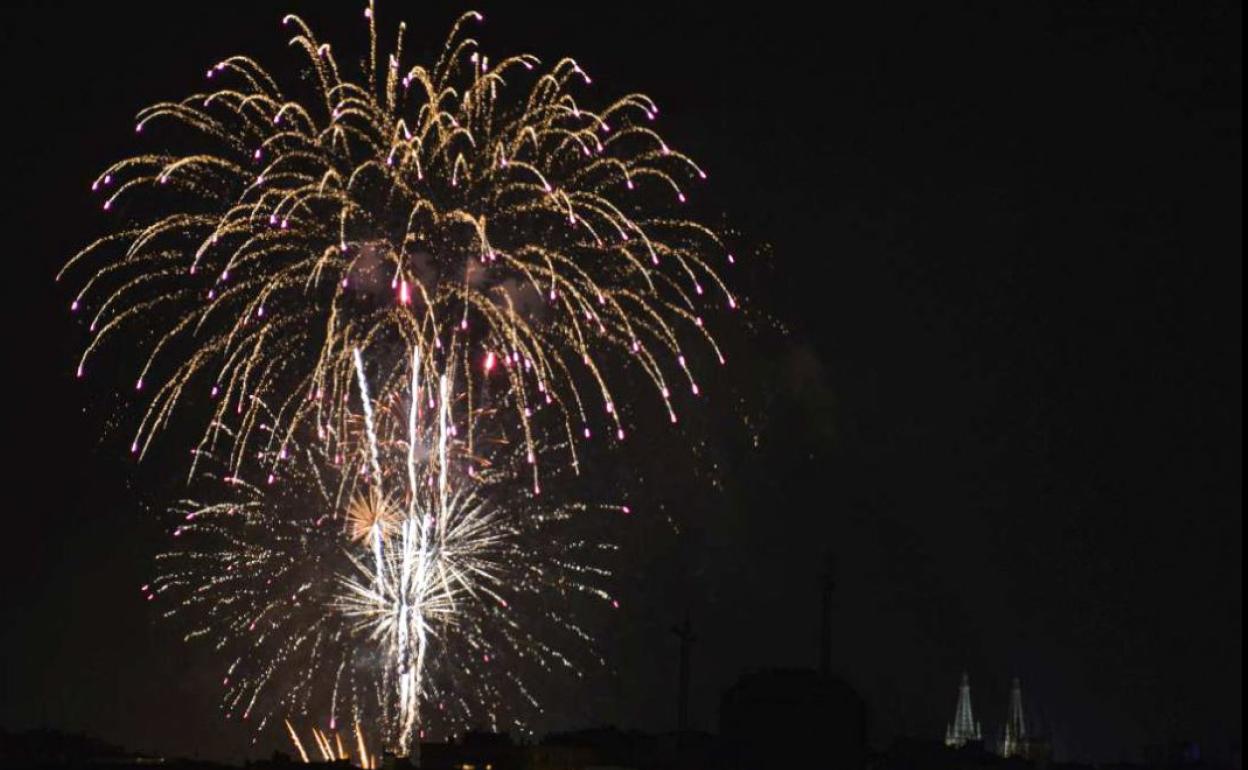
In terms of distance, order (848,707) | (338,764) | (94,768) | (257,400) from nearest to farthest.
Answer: (257,400)
(94,768)
(338,764)
(848,707)

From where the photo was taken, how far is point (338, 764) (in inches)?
3078

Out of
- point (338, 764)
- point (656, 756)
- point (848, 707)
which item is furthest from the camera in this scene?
point (656, 756)

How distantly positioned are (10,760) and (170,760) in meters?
8.84

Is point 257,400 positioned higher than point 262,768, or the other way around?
point 257,400

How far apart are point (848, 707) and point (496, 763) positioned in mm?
15275

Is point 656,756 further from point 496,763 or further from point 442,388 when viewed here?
point 442,388

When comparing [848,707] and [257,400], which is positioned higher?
[257,400]

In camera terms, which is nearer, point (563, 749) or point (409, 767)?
point (409, 767)

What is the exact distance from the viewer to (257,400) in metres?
62.8

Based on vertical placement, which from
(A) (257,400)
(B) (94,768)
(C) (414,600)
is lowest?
(B) (94,768)

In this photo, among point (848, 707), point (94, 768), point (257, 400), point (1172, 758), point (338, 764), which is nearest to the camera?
point (257, 400)

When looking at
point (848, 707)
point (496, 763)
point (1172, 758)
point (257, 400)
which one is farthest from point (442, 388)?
point (1172, 758)

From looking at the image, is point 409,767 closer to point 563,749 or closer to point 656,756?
point 563,749

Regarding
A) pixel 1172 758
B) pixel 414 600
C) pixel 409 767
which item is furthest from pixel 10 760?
pixel 1172 758
